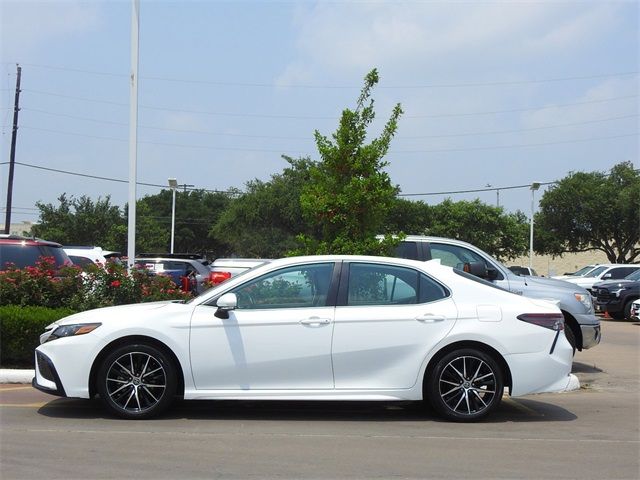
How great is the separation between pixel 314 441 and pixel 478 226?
44997 mm

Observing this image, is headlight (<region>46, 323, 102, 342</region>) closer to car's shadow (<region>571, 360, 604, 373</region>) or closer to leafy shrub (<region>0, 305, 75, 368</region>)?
leafy shrub (<region>0, 305, 75, 368</region>)

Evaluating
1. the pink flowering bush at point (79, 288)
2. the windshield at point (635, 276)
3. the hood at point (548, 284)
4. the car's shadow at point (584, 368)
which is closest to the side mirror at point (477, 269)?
the hood at point (548, 284)

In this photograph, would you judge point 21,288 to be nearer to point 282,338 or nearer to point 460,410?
point 282,338

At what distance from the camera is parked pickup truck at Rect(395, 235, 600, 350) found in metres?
11.0

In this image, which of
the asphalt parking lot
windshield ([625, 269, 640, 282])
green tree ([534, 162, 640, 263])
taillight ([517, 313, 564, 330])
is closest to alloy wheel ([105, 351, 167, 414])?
the asphalt parking lot

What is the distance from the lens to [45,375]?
709 cm

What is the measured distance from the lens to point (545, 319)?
735 cm

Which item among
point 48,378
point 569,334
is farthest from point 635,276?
point 48,378

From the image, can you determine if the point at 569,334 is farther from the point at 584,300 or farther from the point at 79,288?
the point at 79,288

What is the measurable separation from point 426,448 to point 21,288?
22.9 ft

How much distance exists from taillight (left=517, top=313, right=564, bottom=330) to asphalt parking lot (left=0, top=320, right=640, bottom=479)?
101 cm

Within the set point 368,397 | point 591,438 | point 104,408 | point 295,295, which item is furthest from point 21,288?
point 591,438

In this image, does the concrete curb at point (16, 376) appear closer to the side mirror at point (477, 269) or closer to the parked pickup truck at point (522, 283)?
the parked pickup truck at point (522, 283)

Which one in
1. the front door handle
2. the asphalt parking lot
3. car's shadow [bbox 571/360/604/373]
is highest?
the front door handle
